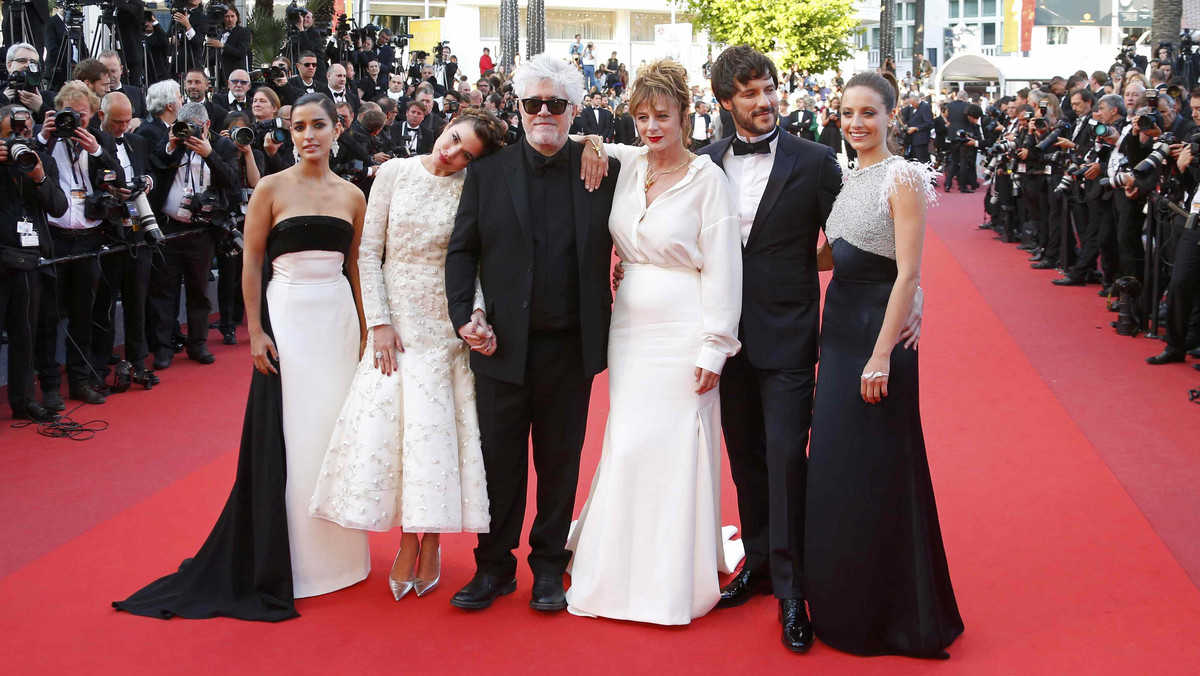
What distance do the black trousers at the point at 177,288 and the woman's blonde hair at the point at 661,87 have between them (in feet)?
16.4

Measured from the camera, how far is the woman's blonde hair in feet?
11.8

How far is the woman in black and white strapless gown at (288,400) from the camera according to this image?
3932 millimetres

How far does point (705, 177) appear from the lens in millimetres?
3686

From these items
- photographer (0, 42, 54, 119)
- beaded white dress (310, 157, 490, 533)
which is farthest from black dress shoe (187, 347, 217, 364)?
beaded white dress (310, 157, 490, 533)

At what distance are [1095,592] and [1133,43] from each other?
17.7 m

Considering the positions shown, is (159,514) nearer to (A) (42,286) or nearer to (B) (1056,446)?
(A) (42,286)

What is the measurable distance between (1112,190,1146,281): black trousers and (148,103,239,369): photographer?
675 cm

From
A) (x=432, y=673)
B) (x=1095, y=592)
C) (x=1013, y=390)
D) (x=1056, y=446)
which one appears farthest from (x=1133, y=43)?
(x=432, y=673)

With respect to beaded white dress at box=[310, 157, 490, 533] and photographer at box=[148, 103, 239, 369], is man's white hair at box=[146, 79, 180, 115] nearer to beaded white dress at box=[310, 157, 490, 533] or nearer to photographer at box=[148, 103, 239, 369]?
photographer at box=[148, 103, 239, 369]

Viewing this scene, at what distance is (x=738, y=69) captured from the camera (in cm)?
370

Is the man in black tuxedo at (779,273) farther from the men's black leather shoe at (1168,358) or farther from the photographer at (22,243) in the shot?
the men's black leather shoe at (1168,358)

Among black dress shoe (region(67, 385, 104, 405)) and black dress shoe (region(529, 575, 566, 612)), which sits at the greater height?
black dress shoe (region(67, 385, 104, 405))

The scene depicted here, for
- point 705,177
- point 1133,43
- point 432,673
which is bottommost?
point 432,673

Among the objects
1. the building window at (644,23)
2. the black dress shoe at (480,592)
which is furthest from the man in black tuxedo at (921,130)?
the building window at (644,23)
